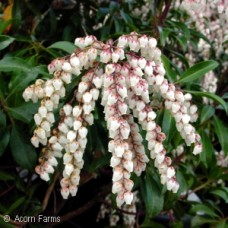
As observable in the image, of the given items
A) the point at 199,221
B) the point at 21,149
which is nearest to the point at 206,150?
the point at 199,221

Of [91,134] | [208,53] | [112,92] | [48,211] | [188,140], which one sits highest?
[112,92]

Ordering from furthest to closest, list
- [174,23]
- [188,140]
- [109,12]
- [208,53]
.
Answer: [208,53], [109,12], [174,23], [188,140]

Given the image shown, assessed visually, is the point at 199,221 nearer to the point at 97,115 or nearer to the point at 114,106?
the point at 97,115

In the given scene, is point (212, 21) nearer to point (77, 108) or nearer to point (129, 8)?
point (129, 8)

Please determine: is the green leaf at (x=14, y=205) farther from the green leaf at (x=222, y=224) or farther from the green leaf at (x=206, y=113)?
the green leaf at (x=222, y=224)

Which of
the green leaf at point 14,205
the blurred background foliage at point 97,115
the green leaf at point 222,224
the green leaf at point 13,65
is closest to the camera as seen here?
the green leaf at point 13,65

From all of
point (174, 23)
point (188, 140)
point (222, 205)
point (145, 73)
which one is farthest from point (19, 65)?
point (222, 205)

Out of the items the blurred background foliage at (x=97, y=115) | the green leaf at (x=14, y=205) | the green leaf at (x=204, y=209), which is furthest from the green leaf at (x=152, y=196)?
the green leaf at (x=204, y=209)
